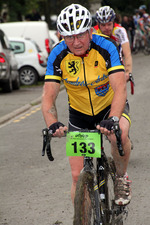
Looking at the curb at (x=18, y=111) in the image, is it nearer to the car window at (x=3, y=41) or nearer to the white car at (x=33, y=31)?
the car window at (x=3, y=41)

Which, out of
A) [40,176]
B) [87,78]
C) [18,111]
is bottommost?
[18,111]

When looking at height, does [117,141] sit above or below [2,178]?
above

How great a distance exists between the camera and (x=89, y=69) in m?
4.71

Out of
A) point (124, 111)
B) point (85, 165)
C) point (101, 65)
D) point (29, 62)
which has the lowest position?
point (29, 62)

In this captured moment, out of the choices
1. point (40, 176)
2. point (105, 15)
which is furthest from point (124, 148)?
point (105, 15)

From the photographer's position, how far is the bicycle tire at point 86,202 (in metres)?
4.11

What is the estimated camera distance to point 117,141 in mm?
4238

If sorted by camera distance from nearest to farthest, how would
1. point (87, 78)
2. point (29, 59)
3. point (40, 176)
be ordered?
point (87, 78) < point (40, 176) < point (29, 59)

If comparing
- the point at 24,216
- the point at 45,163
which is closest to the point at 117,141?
the point at 24,216

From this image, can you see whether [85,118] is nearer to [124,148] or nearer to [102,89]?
[102,89]

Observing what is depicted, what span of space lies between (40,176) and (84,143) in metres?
3.51

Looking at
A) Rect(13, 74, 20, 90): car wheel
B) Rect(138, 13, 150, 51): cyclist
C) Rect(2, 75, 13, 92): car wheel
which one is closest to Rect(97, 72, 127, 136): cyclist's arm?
Rect(2, 75, 13, 92): car wheel

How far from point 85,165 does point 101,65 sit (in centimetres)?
83

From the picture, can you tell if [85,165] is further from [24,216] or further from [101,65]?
[24,216]
